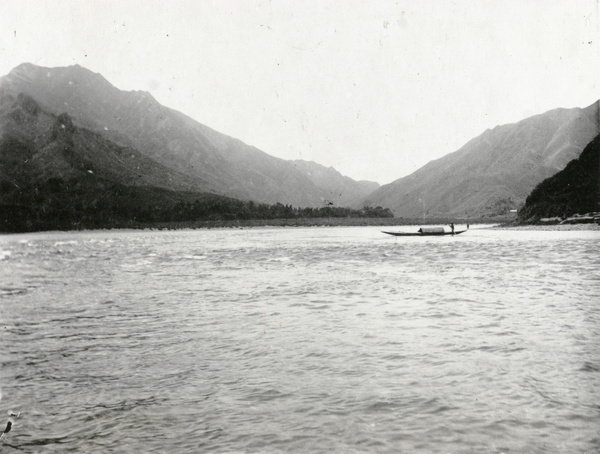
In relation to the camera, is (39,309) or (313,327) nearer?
(313,327)

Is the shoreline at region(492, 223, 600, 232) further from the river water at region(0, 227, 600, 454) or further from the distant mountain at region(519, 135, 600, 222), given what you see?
the river water at region(0, 227, 600, 454)

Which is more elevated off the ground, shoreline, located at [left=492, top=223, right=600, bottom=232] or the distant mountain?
the distant mountain

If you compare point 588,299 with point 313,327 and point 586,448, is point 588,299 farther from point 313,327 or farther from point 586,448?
point 586,448

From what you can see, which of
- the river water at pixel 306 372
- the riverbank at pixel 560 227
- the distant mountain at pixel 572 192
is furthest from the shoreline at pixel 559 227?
the river water at pixel 306 372

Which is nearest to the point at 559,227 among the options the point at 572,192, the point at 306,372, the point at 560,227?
the point at 560,227

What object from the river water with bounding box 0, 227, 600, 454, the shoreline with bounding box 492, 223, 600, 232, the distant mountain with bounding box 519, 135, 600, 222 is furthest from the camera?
the distant mountain with bounding box 519, 135, 600, 222

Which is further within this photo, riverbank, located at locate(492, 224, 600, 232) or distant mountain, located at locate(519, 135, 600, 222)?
distant mountain, located at locate(519, 135, 600, 222)

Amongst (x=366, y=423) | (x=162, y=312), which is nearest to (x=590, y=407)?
(x=366, y=423)

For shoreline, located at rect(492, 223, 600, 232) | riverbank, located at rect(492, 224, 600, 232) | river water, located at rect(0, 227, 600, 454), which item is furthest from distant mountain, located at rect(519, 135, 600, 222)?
river water, located at rect(0, 227, 600, 454)
